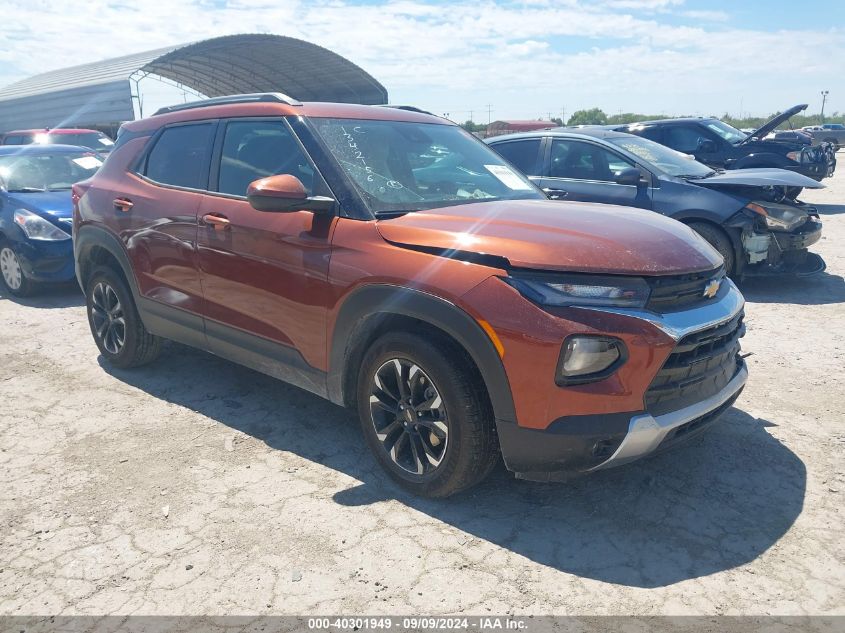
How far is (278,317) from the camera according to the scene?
3.61 metres

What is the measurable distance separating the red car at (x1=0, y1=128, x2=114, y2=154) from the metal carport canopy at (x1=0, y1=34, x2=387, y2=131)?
10011mm

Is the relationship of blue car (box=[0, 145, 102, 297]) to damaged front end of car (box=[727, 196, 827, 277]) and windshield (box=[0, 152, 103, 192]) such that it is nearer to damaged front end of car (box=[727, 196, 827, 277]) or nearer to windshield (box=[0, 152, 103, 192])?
windshield (box=[0, 152, 103, 192])

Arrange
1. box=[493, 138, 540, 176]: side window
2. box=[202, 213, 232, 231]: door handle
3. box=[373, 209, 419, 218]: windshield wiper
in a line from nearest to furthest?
1. box=[373, 209, 419, 218]: windshield wiper
2. box=[202, 213, 232, 231]: door handle
3. box=[493, 138, 540, 176]: side window

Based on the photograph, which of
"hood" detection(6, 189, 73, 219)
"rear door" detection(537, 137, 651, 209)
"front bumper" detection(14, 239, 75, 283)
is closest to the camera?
"rear door" detection(537, 137, 651, 209)

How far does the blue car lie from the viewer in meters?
7.15

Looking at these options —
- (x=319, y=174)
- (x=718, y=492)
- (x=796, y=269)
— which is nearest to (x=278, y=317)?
(x=319, y=174)

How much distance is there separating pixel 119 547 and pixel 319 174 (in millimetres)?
1981

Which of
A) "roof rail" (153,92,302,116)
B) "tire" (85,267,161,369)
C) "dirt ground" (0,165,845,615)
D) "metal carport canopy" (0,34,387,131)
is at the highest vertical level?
"metal carport canopy" (0,34,387,131)

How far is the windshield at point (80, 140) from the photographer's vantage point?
15.6 metres

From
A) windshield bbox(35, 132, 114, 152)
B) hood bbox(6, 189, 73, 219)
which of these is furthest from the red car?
hood bbox(6, 189, 73, 219)

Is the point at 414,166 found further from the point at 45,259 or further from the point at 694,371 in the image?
the point at 45,259

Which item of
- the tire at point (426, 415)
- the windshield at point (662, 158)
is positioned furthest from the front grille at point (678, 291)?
the windshield at point (662, 158)

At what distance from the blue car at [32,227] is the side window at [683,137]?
9.28m

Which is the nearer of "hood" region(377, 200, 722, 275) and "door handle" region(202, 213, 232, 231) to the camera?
"hood" region(377, 200, 722, 275)
